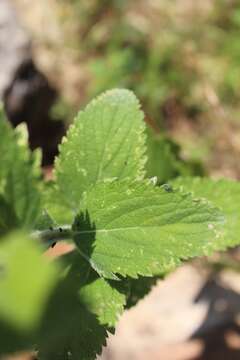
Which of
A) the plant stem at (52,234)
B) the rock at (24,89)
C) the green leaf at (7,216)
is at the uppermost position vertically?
the rock at (24,89)

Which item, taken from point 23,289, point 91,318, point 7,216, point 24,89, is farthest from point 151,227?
point 24,89

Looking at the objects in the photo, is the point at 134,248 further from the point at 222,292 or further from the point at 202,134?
the point at 202,134

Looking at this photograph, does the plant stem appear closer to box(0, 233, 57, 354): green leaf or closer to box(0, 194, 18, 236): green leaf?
box(0, 194, 18, 236): green leaf

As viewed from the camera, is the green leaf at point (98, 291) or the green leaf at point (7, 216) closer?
the green leaf at point (98, 291)

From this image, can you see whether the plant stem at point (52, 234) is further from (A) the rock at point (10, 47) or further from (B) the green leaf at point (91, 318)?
(A) the rock at point (10, 47)

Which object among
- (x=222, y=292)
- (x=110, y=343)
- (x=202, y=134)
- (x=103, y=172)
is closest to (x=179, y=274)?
(x=222, y=292)

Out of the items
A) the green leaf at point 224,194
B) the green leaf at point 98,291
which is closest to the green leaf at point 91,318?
the green leaf at point 98,291

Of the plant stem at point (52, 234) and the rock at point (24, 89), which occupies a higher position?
the rock at point (24, 89)

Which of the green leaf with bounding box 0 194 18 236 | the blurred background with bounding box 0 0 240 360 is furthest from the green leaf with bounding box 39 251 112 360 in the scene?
the blurred background with bounding box 0 0 240 360
